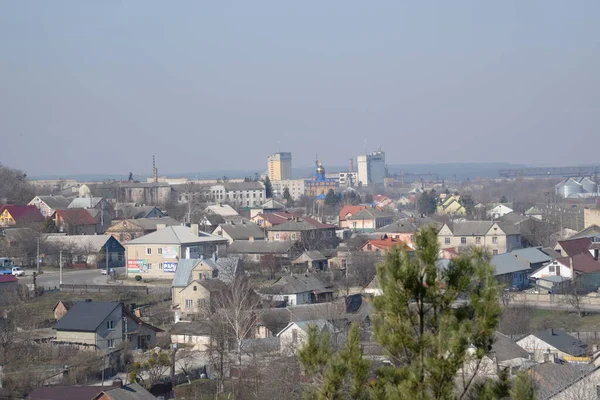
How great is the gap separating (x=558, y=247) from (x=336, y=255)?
28.3 ft

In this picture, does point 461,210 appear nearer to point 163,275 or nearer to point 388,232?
point 388,232

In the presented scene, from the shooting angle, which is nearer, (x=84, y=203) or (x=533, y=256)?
(x=533, y=256)

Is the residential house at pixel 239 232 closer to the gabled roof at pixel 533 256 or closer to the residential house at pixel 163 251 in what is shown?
the residential house at pixel 163 251

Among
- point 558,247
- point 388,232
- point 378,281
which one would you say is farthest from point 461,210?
point 378,281

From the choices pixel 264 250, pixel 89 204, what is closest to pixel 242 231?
pixel 264 250

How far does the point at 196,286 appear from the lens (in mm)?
24594

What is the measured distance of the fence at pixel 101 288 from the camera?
27.6 m

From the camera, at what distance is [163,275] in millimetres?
31859

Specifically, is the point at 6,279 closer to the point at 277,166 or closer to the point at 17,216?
the point at 17,216

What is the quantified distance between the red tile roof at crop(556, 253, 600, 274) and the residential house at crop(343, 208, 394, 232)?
19056 mm

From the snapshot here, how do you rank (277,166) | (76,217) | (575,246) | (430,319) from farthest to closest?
(277,166), (76,217), (575,246), (430,319)

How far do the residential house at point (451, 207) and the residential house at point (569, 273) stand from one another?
24199mm

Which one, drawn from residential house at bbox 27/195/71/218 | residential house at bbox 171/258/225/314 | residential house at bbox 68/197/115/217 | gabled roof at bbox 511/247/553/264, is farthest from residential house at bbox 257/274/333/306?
residential house at bbox 68/197/115/217

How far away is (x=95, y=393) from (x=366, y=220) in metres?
36.4
